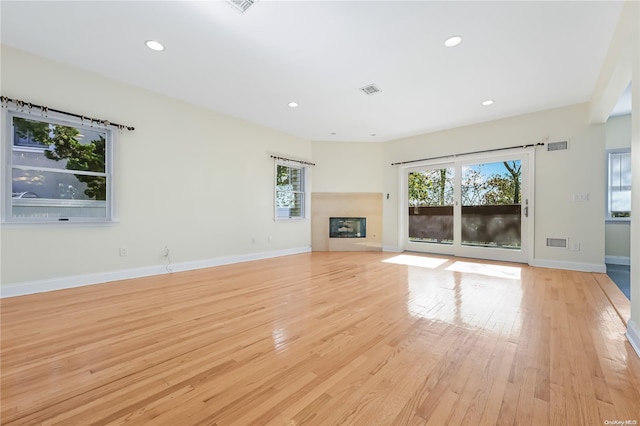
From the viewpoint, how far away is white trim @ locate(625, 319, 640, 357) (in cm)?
172

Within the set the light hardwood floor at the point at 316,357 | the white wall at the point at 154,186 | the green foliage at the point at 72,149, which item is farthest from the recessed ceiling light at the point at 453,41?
the green foliage at the point at 72,149

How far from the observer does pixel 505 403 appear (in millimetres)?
1227

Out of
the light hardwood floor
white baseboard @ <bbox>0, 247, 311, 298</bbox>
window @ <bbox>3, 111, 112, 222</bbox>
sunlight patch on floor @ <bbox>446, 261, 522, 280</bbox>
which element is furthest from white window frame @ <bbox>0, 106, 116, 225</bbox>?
sunlight patch on floor @ <bbox>446, 261, 522, 280</bbox>

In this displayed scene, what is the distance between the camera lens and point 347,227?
22.0 feet

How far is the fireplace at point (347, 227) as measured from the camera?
6637mm

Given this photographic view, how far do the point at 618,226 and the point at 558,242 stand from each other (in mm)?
1682

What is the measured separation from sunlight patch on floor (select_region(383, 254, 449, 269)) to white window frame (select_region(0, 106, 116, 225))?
459cm

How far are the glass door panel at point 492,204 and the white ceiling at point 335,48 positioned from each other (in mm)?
1222

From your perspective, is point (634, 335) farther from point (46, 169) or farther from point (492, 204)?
point (46, 169)

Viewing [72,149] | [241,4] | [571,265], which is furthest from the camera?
[571,265]

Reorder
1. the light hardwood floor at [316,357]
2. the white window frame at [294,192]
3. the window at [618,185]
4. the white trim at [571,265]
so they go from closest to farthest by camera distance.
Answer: the light hardwood floor at [316,357] < the white trim at [571,265] < the window at [618,185] < the white window frame at [294,192]

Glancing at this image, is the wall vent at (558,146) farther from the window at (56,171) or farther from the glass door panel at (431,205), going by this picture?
the window at (56,171)

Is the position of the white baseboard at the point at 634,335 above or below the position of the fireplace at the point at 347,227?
below

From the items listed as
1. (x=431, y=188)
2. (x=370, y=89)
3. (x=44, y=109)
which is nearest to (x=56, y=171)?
(x=44, y=109)
